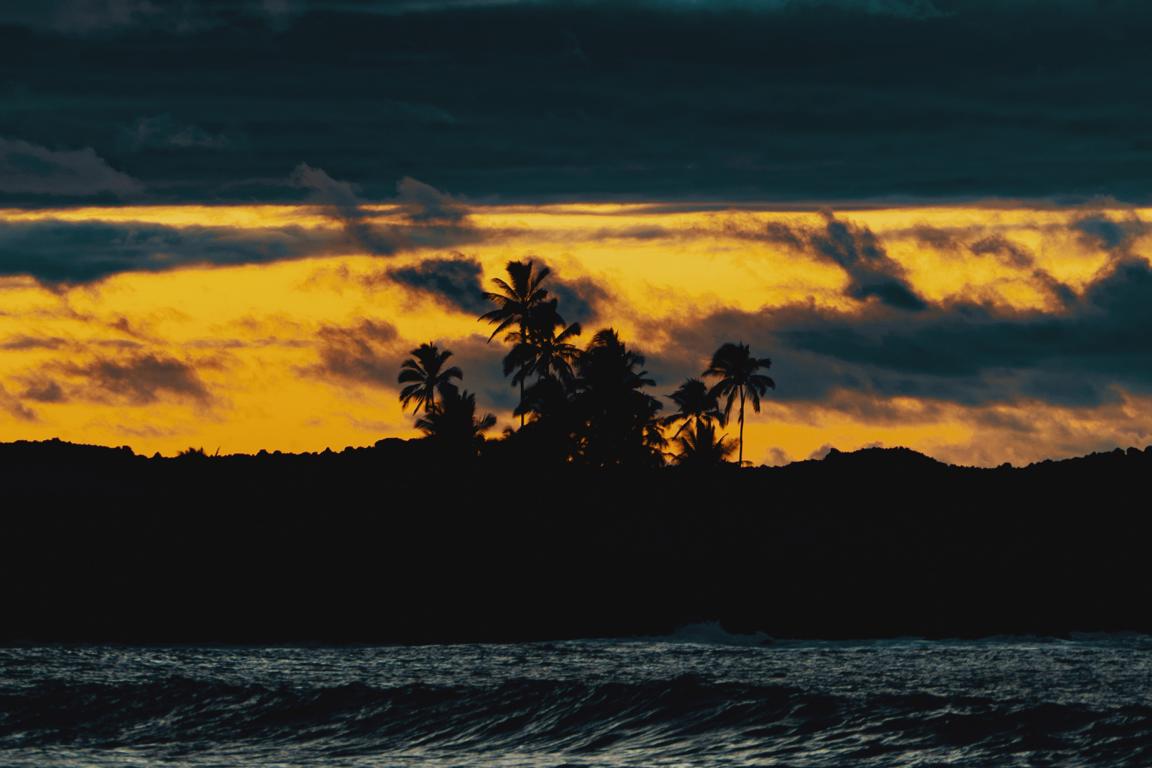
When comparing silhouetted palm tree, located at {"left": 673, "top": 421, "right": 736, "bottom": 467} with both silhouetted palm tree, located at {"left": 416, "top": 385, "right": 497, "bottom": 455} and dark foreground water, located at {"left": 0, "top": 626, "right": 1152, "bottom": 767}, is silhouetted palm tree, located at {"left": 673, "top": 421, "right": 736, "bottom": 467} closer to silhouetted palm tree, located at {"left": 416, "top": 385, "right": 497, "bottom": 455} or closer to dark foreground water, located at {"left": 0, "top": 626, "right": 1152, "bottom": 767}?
silhouetted palm tree, located at {"left": 416, "top": 385, "right": 497, "bottom": 455}

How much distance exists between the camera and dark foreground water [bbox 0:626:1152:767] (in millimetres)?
23125

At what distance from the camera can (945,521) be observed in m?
55.8

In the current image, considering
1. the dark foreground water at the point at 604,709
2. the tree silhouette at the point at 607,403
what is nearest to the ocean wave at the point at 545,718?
the dark foreground water at the point at 604,709

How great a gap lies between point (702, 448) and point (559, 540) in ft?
78.3

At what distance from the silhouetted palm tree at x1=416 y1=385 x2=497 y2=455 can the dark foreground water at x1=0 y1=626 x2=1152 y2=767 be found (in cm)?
3548

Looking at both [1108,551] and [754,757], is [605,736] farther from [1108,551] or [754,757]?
[1108,551]

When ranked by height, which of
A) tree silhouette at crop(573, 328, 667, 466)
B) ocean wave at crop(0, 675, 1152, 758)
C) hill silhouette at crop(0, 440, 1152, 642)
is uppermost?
tree silhouette at crop(573, 328, 667, 466)

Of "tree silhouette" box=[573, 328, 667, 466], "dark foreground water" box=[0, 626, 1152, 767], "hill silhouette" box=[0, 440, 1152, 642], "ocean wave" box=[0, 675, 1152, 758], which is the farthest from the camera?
"tree silhouette" box=[573, 328, 667, 466]

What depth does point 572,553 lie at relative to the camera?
5316 centimetres

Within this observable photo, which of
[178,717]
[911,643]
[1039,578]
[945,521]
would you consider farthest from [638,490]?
[178,717]

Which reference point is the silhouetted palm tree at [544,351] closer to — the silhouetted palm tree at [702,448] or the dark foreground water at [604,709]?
the silhouetted palm tree at [702,448]

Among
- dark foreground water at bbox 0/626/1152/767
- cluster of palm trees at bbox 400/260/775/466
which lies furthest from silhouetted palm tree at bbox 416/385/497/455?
dark foreground water at bbox 0/626/1152/767

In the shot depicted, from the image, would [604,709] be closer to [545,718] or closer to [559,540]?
[545,718]

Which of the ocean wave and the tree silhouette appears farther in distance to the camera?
the tree silhouette
